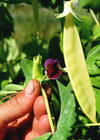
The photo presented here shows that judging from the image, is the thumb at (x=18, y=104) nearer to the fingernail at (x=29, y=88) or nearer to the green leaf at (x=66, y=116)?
the fingernail at (x=29, y=88)

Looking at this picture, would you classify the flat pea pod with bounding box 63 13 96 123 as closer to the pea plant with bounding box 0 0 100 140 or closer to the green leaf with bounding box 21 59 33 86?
the pea plant with bounding box 0 0 100 140

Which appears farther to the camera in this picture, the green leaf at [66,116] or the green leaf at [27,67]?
the green leaf at [27,67]

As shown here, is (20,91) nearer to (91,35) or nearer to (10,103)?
(10,103)

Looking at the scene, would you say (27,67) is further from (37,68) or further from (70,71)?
(70,71)

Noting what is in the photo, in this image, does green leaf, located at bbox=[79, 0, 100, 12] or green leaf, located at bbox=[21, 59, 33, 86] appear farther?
green leaf, located at bbox=[21, 59, 33, 86]

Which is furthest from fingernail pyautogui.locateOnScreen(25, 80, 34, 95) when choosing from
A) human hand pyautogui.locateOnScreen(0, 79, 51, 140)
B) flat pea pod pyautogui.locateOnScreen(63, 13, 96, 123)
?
flat pea pod pyautogui.locateOnScreen(63, 13, 96, 123)

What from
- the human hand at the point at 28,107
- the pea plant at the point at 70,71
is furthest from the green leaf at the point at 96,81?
the human hand at the point at 28,107

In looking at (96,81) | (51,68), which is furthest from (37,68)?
(96,81)
